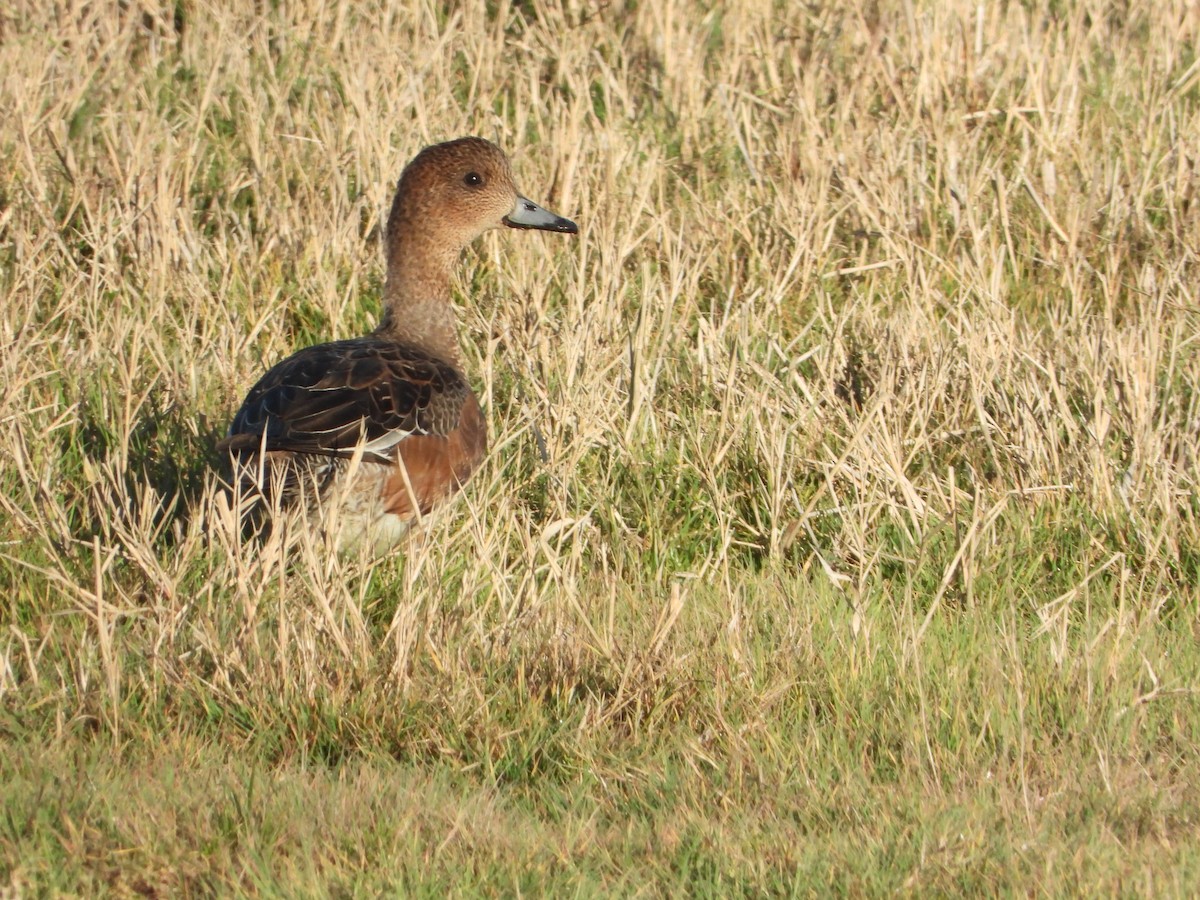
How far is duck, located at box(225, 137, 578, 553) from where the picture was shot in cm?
446

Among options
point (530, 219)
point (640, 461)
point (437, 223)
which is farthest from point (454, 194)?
point (640, 461)

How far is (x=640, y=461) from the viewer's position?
500 cm

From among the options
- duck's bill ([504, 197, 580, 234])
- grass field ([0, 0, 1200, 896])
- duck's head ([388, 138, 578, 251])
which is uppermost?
duck's head ([388, 138, 578, 251])

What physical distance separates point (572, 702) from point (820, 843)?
784 millimetres

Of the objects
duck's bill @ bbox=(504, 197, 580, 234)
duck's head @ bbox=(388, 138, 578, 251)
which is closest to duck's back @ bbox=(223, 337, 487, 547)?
duck's head @ bbox=(388, 138, 578, 251)

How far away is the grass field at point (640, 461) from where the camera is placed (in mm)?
3289

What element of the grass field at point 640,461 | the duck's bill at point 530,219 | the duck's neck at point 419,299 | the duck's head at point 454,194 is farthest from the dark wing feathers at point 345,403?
the duck's bill at point 530,219

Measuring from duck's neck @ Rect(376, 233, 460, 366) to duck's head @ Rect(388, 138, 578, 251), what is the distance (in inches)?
2.2

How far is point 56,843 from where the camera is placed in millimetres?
3125

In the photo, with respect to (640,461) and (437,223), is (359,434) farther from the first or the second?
(437,223)

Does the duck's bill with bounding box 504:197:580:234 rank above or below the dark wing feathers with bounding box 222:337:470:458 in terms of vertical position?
above

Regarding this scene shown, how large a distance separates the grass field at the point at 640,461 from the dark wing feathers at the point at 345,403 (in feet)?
0.92

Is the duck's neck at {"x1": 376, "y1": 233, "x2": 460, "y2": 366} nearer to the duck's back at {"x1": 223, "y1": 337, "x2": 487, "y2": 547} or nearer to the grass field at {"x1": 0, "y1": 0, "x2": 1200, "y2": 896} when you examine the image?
the grass field at {"x1": 0, "y1": 0, "x2": 1200, "y2": 896}

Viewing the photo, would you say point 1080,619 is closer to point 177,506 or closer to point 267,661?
point 267,661
